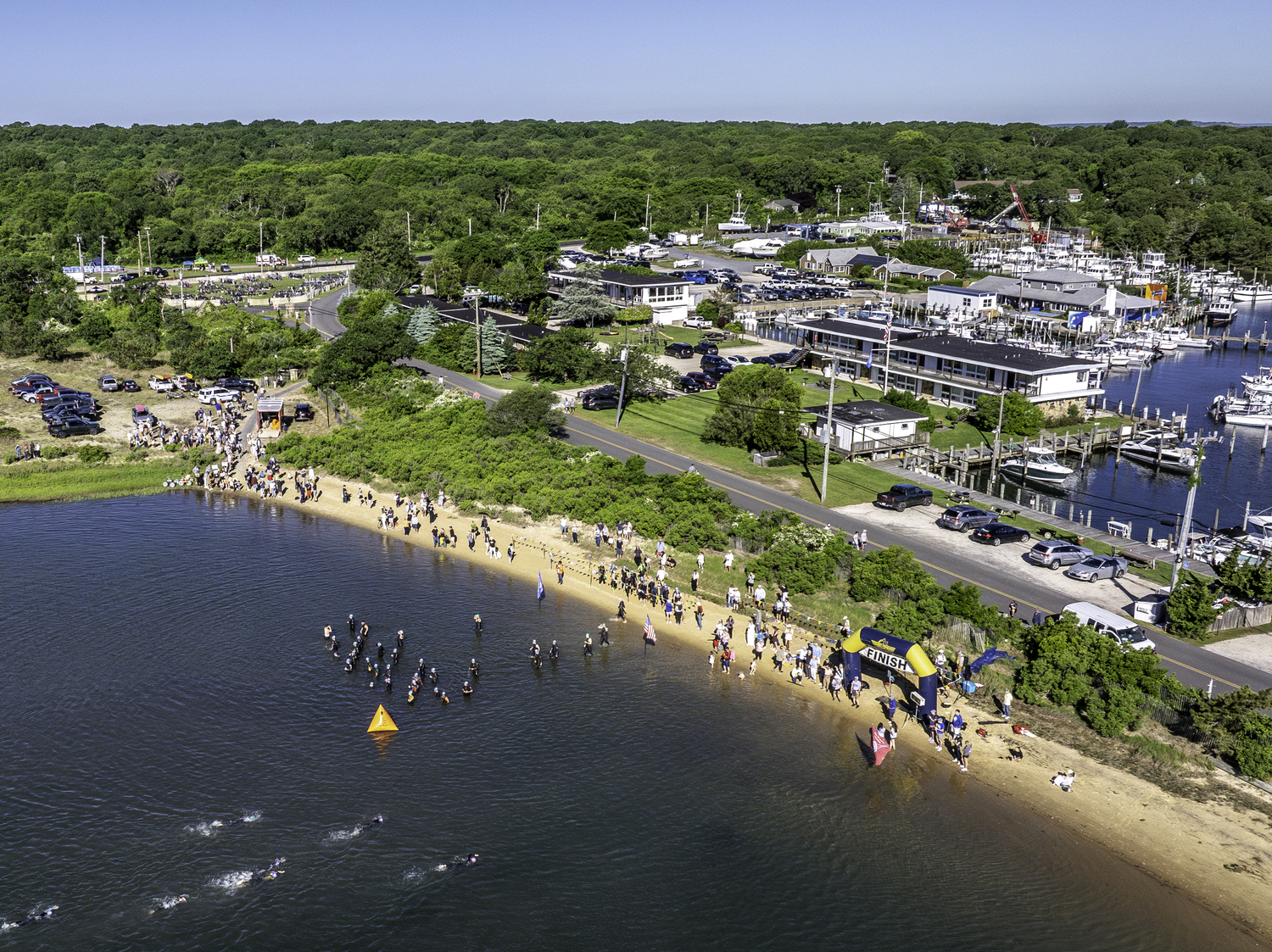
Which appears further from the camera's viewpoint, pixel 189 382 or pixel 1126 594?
pixel 189 382

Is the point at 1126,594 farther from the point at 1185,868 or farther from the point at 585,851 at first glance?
the point at 585,851

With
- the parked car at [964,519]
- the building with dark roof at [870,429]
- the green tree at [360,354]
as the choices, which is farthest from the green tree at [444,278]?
the parked car at [964,519]

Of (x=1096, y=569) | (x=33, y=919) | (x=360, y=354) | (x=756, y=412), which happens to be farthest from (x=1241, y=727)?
(x=360, y=354)

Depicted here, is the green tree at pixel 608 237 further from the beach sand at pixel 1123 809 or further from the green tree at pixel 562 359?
the beach sand at pixel 1123 809

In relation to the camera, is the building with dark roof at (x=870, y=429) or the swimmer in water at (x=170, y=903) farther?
the building with dark roof at (x=870, y=429)

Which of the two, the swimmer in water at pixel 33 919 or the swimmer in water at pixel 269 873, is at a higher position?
the swimmer in water at pixel 269 873

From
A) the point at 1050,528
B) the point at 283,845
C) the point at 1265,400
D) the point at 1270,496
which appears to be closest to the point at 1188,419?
the point at 1265,400

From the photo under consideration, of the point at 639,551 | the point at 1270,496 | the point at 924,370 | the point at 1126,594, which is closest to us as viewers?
the point at 1126,594

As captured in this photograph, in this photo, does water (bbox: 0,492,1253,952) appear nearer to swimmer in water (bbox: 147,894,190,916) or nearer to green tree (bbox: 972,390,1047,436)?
swimmer in water (bbox: 147,894,190,916)
